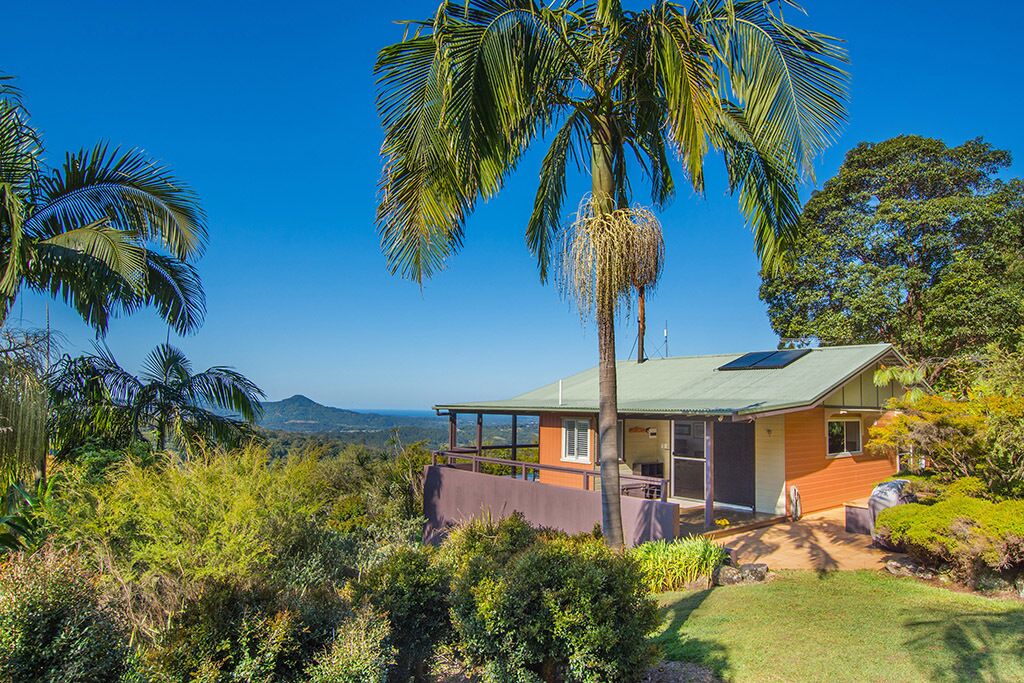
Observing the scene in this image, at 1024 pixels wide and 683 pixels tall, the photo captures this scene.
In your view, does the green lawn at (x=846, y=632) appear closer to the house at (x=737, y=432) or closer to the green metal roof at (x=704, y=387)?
the house at (x=737, y=432)

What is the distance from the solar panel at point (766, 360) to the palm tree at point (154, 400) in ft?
38.2

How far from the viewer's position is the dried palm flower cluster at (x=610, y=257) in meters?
5.87

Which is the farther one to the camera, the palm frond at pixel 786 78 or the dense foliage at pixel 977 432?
the dense foliage at pixel 977 432

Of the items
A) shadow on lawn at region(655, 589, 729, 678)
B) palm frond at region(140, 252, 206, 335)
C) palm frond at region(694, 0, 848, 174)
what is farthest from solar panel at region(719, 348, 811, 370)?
palm frond at region(140, 252, 206, 335)

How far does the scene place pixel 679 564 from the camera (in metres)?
8.12

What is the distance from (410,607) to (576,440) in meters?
12.6

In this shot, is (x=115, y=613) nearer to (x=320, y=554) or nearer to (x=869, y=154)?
(x=320, y=554)

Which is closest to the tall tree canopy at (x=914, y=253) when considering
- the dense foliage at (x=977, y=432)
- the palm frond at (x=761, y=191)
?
the dense foliage at (x=977, y=432)

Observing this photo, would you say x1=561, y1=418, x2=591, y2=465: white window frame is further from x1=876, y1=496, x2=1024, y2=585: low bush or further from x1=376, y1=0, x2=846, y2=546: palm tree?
x1=376, y1=0, x2=846, y2=546: palm tree

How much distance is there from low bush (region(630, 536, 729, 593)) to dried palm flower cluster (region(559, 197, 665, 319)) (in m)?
3.75

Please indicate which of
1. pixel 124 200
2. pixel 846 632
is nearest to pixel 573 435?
pixel 846 632

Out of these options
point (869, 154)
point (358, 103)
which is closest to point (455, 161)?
point (358, 103)

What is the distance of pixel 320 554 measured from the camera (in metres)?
7.33

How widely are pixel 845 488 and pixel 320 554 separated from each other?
12352 mm
